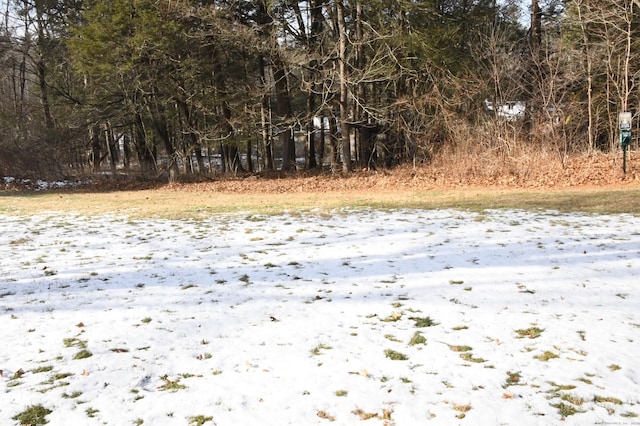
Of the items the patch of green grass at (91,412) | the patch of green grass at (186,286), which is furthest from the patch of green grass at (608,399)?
the patch of green grass at (186,286)

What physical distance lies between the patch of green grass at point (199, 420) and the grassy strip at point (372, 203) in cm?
827

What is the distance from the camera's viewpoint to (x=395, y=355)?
375cm

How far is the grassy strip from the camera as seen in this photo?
10.4m

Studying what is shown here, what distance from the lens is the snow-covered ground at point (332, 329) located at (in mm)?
3037

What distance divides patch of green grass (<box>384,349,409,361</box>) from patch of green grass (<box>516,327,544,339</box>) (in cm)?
109

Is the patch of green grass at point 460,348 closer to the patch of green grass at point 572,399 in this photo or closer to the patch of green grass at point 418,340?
the patch of green grass at point 418,340

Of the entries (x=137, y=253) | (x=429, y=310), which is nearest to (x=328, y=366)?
(x=429, y=310)

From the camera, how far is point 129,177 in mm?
22781

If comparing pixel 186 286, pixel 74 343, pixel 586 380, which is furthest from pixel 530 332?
pixel 74 343

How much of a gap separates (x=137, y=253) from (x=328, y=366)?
4746 mm

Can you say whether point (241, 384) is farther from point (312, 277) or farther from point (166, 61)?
point (166, 61)

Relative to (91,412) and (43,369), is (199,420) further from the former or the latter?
(43,369)

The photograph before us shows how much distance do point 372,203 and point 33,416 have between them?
990 centimetres

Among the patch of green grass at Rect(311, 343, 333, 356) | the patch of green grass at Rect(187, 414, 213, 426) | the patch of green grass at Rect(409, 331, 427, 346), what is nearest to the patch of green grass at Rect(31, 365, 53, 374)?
the patch of green grass at Rect(187, 414, 213, 426)
